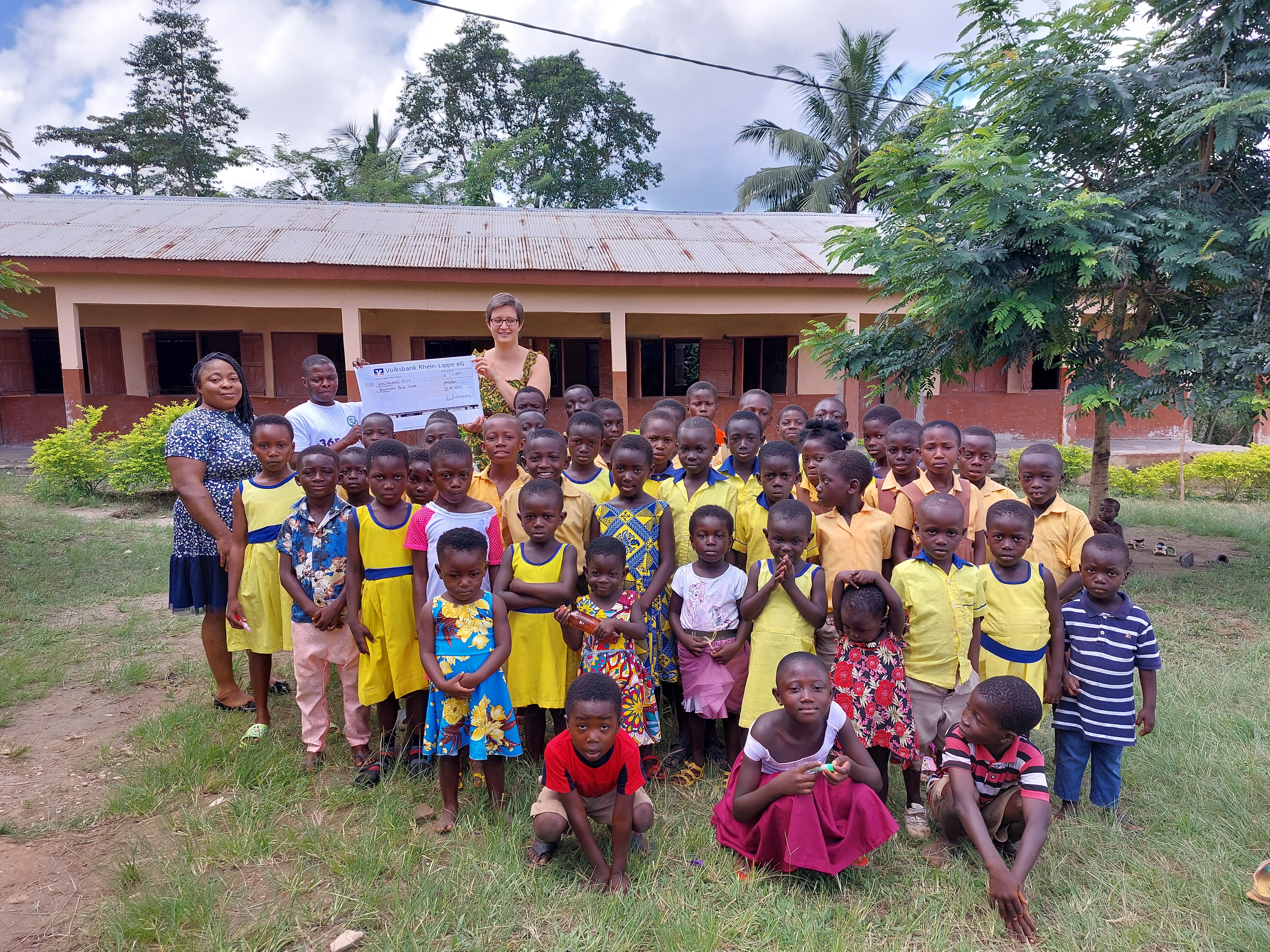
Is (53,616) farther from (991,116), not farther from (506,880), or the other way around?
(991,116)

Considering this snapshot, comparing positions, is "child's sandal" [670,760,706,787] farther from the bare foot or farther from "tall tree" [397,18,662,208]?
"tall tree" [397,18,662,208]

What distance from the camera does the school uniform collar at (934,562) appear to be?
2703 mm

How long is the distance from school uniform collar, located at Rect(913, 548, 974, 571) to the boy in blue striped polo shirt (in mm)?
407

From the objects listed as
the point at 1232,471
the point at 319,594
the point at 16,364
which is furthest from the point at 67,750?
the point at 1232,471

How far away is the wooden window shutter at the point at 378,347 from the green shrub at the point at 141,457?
3.35m

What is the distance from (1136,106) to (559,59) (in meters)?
21.9

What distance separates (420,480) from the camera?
321 cm

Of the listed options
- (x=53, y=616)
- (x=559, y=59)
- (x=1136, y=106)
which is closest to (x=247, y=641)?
(x=53, y=616)

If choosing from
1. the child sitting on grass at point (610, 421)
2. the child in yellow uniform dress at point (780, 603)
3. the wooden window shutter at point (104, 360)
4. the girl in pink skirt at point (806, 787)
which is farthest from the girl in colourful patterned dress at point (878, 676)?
the wooden window shutter at point (104, 360)

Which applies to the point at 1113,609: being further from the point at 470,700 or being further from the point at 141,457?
the point at 141,457

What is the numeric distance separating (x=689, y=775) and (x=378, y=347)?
10800 mm

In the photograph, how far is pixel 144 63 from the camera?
22875mm

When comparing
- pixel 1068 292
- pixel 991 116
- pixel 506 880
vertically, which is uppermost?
pixel 991 116

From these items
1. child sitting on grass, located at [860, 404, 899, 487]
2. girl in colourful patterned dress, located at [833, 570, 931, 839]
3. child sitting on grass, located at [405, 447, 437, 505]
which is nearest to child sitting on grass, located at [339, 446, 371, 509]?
child sitting on grass, located at [405, 447, 437, 505]
